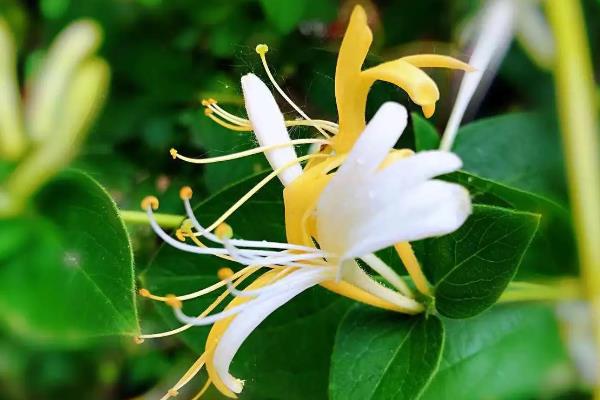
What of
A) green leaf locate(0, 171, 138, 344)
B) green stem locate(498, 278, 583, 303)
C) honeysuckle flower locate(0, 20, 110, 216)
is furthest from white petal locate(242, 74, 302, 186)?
honeysuckle flower locate(0, 20, 110, 216)

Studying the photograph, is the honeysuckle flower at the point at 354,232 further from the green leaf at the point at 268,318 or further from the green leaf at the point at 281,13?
the green leaf at the point at 281,13

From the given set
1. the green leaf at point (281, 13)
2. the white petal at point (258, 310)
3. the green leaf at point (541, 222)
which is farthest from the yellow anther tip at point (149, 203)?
the green leaf at point (281, 13)

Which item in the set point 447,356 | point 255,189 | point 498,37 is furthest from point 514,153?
point 255,189

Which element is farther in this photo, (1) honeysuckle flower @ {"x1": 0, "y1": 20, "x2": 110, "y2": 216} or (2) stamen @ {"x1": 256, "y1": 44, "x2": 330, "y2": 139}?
(1) honeysuckle flower @ {"x1": 0, "y1": 20, "x2": 110, "y2": 216}

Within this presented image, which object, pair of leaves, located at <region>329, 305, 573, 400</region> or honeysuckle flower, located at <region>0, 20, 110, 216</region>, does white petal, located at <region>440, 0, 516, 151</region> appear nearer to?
pair of leaves, located at <region>329, 305, 573, 400</region>

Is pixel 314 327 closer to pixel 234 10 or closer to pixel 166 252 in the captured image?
pixel 166 252

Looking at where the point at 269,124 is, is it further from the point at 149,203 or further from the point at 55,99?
the point at 55,99
